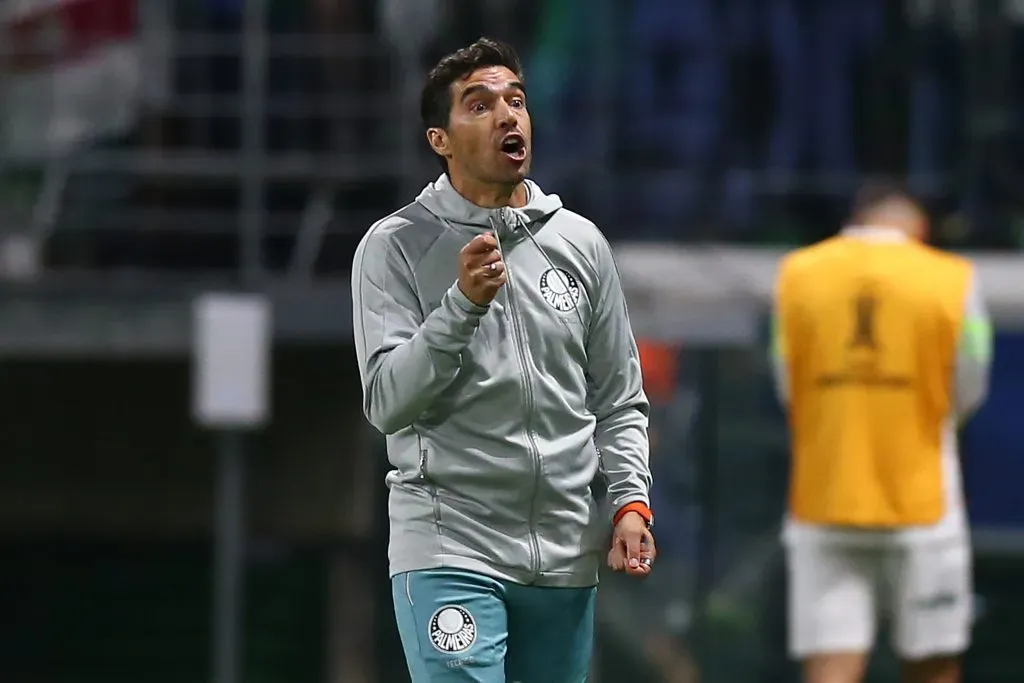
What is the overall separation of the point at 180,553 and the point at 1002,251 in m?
4.10

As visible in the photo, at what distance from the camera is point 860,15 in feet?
34.7

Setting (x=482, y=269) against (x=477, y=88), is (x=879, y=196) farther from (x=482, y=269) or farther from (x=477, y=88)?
(x=482, y=269)

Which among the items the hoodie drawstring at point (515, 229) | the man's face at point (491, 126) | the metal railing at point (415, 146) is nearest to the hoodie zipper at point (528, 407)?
the hoodie drawstring at point (515, 229)

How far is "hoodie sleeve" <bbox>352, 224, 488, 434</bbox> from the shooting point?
388cm

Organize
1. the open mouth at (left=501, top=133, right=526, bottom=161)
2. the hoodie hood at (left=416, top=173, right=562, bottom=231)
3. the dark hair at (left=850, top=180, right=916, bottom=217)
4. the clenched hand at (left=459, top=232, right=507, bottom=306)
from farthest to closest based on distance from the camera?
the dark hair at (left=850, top=180, right=916, bottom=217), the hoodie hood at (left=416, top=173, right=562, bottom=231), the open mouth at (left=501, top=133, right=526, bottom=161), the clenched hand at (left=459, top=232, right=507, bottom=306)

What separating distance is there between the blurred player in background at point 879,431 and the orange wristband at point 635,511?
8.52 feet

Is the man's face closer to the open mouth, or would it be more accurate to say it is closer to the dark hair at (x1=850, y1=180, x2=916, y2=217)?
the open mouth

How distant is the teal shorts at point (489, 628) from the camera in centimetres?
407

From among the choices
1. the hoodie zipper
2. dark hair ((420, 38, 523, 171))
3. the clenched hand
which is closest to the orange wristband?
the hoodie zipper

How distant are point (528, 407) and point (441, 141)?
50cm

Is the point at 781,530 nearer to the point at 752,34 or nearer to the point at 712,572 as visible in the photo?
the point at 712,572

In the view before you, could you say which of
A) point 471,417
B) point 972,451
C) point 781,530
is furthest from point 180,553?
point 471,417

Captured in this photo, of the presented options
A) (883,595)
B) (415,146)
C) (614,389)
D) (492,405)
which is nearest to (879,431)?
(883,595)

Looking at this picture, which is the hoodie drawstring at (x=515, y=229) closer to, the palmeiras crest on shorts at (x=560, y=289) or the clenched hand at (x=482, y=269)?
the palmeiras crest on shorts at (x=560, y=289)
